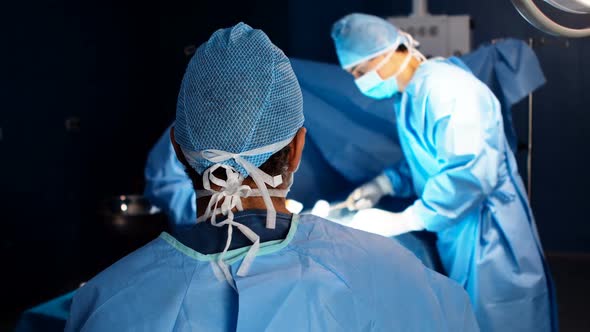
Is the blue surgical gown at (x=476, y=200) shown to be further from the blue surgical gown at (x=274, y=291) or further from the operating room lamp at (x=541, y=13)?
the operating room lamp at (x=541, y=13)

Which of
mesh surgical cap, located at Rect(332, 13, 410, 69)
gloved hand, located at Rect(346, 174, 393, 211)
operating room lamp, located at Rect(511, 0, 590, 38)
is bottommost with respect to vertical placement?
gloved hand, located at Rect(346, 174, 393, 211)

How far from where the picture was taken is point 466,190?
200 centimetres

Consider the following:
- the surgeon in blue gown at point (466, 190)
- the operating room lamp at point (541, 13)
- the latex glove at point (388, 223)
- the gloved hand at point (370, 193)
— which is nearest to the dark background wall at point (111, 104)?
the gloved hand at point (370, 193)

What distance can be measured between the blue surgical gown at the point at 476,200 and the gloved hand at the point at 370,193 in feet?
1.00

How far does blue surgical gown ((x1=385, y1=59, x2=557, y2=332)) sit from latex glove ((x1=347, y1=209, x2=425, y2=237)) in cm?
4

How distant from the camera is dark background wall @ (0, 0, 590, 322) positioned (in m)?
3.64

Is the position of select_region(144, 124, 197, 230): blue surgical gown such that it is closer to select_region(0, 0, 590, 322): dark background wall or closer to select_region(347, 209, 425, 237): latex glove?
select_region(347, 209, 425, 237): latex glove

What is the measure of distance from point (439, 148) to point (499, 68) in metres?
0.78

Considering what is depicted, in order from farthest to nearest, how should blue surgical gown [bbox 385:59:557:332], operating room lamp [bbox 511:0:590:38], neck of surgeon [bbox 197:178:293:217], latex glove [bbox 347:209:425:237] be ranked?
latex glove [bbox 347:209:425:237]
blue surgical gown [bbox 385:59:557:332]
neck of surgeon [bbox 197:178:293:217]
operating room lamp [bbox 511:0:590:38]

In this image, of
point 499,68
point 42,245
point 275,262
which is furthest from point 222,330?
point 42,245

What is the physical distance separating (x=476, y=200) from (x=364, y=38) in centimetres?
68

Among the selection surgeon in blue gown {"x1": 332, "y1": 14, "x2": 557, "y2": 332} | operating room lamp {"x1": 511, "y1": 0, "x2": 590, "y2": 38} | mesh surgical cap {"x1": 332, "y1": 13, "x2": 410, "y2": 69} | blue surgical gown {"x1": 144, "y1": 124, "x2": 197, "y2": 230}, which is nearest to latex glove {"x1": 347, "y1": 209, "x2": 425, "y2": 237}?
surgeon in blue gown {"x1": 332, "y1": 14, "x2": 557, "y2": 332}

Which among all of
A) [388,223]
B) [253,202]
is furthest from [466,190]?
[253,202]

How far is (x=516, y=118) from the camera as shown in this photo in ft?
13.6
